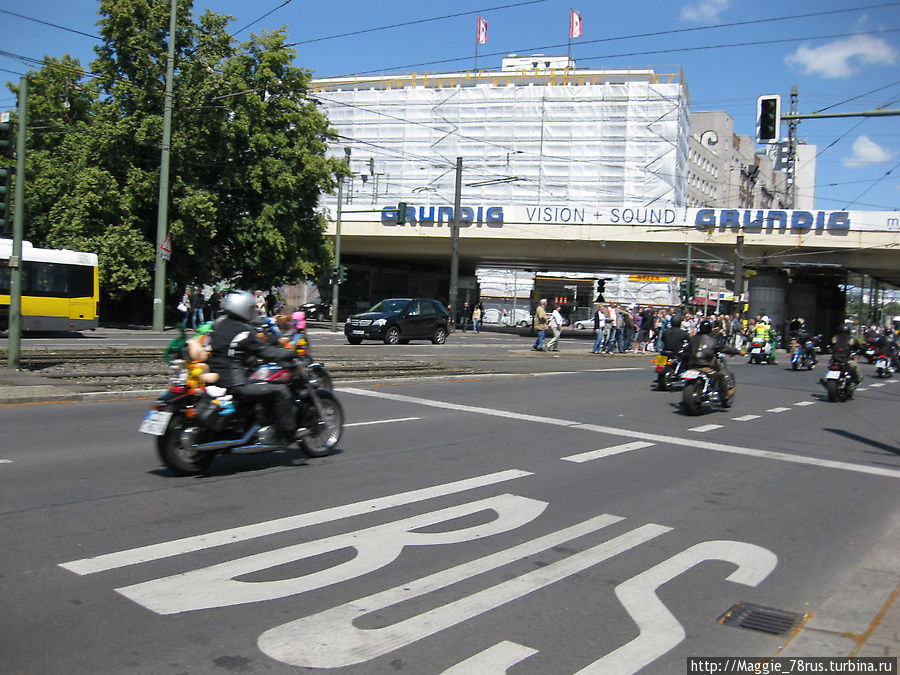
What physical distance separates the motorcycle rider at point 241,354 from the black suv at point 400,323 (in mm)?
20812

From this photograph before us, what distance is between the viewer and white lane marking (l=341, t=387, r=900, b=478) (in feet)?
30.7

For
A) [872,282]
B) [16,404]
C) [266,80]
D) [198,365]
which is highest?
[266,80]

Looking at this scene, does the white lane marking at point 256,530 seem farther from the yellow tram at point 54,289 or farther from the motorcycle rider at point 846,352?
the yellow tram at point 54,289

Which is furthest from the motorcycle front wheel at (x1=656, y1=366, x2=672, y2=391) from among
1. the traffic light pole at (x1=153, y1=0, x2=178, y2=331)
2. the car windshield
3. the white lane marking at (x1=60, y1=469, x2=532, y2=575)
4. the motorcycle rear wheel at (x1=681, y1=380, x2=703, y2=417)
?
the traffic light pole at (x1=153, y1=0, x2=178, y2=331)

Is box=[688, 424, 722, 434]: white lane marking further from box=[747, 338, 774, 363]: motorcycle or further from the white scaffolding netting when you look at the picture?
the white scaffolding netting

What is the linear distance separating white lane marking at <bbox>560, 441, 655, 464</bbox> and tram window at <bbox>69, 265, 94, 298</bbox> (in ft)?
74.5

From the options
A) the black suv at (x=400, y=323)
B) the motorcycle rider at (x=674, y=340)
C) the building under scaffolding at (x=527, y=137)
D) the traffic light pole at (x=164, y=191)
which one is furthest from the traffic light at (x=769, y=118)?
the building under scaffolding at (x=527, y=137)

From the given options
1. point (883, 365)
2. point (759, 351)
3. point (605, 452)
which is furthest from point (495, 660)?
point (759, 351)

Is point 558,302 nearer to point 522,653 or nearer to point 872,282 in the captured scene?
point 872,282

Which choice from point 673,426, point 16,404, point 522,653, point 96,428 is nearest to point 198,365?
point 96,428

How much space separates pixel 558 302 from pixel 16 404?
46.8 metres

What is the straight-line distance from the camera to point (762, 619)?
4.40 meters

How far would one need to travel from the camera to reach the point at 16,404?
1092cm

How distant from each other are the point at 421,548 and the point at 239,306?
3.01m
